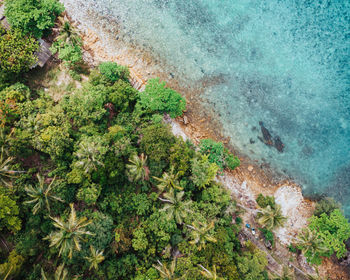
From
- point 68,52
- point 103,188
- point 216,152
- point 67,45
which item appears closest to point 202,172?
point 216,152

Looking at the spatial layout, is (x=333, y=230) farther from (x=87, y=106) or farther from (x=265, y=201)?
(x=87, y=106)

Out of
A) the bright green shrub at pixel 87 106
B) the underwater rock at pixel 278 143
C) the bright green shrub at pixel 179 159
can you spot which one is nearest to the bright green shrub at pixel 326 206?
the underwater rock at pixel 278 143

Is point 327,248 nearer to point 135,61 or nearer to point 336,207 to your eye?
point 336,207

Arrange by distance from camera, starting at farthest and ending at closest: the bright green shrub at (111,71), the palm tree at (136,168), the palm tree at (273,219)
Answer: the bright green shrub at (111,71) < the palm tree at (273,219) < the palm tree at (136,168)

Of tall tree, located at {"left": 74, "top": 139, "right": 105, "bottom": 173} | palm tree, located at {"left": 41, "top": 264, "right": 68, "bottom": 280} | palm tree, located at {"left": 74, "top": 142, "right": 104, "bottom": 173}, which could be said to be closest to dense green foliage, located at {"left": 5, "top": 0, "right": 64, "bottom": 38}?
tall tree, located at {"left": 74, "top": 139, "right": 105, "bottom": 173}

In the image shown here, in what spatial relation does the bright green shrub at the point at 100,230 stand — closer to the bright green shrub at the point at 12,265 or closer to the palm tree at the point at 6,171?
the bright green shrub at the point at 12,265

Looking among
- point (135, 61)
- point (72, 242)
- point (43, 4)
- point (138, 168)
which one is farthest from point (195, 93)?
point (72, 242)

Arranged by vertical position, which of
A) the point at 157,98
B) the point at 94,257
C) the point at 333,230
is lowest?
the point at 94,257

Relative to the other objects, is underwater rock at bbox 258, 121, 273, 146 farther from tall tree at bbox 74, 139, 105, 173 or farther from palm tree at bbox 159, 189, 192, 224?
tall tree at bbox 74, 139, 105, 173
